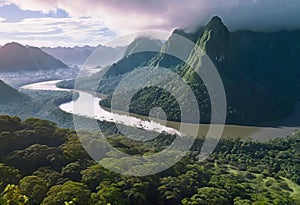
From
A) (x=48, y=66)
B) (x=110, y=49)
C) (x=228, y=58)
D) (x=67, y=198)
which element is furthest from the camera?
(x=110, y=49)

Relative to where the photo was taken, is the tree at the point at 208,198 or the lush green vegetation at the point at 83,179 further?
the tree at the point at 208,198

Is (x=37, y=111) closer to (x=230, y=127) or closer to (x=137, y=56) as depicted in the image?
(x=230, y=127)

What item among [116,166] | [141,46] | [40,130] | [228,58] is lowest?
[116,166]

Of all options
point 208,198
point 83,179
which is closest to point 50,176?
point 83,179

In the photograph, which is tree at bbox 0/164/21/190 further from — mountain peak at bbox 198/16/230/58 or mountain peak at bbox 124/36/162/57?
mountain peak at bbox 124/36/162/57

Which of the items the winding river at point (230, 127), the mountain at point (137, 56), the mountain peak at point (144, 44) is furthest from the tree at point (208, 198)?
the mountain peak at point (144, 44)

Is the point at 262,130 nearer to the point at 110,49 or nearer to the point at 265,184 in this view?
the point at 265,184

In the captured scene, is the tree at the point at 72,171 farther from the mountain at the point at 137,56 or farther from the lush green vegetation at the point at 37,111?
the mountain at the point at 137,56

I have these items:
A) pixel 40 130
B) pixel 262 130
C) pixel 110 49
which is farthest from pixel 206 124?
pixel 110 49
